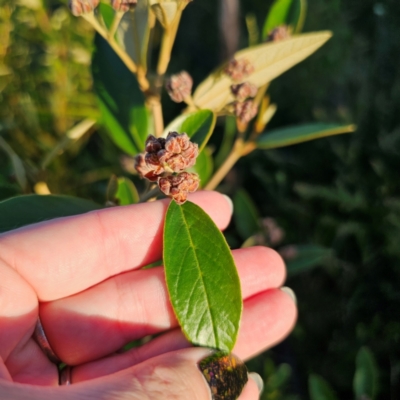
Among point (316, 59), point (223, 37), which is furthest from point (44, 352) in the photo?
point (316, 59)

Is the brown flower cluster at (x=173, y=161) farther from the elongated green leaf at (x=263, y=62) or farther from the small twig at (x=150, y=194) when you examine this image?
the elongated green leaf at (x=263, y=62)

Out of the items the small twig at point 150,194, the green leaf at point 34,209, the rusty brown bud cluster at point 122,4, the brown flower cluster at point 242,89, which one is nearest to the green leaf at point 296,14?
the brown flower cluster at point 242,89

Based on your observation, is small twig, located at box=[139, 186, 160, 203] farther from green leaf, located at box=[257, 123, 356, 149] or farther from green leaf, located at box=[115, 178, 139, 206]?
green leaf, located at box=[257, 123, 356, 149]

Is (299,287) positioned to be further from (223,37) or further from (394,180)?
(223,37)

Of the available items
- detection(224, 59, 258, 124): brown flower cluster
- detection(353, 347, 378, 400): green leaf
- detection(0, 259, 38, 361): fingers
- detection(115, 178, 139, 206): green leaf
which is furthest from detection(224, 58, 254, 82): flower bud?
detection(353, 347, 378, 400): green leaf

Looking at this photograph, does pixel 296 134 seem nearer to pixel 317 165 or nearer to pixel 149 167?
pixel 149 167

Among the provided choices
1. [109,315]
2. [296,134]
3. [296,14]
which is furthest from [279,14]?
[109,315]

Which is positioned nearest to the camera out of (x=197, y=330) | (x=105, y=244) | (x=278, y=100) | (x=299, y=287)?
(x=197, y=330)
